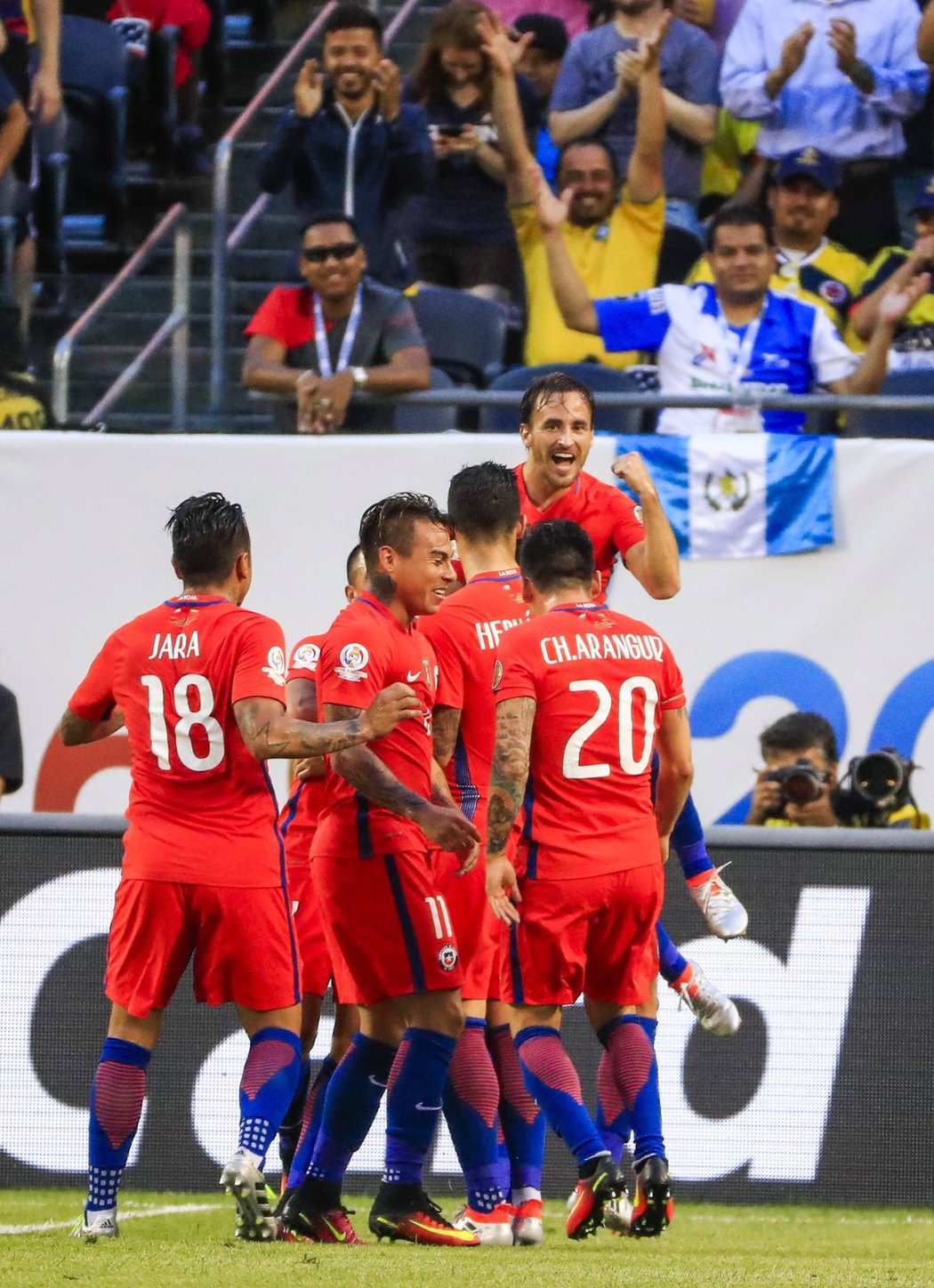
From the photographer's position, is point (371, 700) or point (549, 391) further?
point (549, 391)

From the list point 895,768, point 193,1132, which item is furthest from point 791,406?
point 193,1132

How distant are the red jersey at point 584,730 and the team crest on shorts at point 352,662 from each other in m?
0.42


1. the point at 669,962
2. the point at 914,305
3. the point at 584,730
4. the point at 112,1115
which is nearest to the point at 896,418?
the point at 914,305

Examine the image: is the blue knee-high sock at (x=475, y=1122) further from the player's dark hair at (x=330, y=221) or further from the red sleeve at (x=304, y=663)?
the player's dark hair at (x=330, y=221)

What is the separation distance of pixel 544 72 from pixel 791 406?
3.36m

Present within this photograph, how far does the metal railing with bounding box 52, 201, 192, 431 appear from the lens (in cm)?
988

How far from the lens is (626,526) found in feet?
22.3

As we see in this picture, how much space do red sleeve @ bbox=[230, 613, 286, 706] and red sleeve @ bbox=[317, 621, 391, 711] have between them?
0.40ft

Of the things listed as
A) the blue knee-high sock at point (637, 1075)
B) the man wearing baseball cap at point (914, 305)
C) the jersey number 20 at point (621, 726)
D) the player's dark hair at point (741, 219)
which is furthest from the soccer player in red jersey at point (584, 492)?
the man wearing baseball cap at point (914, 305)

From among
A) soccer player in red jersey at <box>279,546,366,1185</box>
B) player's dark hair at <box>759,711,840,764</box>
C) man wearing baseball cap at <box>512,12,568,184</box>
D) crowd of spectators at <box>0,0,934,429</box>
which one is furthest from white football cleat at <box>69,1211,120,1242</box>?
man wearing baseball cap at <box>512,12,568,184</box>

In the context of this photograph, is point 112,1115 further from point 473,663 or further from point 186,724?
point 473,663

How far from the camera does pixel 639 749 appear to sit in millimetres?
5969

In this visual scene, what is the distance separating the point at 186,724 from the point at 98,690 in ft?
1.12

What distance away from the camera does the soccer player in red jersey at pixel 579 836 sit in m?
5.76
